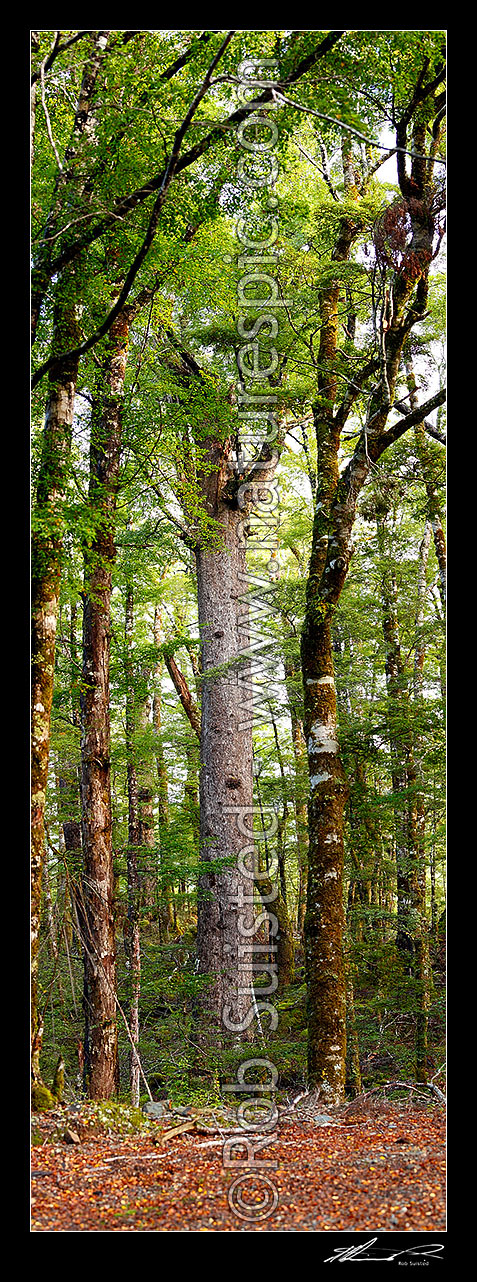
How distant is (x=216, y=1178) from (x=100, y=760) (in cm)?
337

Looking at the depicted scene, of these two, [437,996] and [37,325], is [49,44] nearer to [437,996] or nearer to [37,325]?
[37,325]

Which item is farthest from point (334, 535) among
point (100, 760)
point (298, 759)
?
point (298, 759)

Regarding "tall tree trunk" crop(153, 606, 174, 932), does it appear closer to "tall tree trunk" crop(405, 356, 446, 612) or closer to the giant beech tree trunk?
the giant beech tree trunk

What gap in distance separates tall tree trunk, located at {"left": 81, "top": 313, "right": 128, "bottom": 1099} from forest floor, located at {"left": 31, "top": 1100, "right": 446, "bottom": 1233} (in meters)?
1.59

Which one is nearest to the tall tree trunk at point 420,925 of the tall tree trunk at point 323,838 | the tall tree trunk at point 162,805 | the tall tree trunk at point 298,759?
the tall tree trunk at point 298,759

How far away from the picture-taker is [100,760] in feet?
19.9

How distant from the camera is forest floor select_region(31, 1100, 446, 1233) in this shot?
8.75ft

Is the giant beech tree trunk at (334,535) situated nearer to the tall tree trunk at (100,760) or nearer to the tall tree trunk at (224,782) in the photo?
the tall tree trunk at (100,760)

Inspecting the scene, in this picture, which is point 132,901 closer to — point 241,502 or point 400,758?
point 400,758

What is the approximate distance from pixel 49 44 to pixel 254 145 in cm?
116

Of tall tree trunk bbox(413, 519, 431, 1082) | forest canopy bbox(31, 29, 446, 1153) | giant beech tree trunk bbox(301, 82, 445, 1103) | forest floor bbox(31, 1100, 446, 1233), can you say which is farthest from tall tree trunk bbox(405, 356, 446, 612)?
forest floor bbox(31, 1100, 446, 1233)
